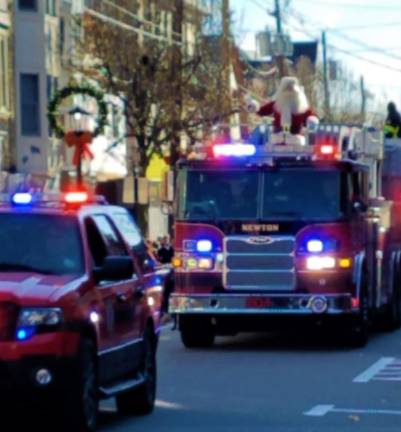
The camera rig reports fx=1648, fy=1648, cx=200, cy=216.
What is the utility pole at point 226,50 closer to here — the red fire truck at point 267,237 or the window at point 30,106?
the window at point 30,106

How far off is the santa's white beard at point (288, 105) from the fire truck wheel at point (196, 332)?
3283mm

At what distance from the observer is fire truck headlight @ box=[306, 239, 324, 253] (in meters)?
21.4

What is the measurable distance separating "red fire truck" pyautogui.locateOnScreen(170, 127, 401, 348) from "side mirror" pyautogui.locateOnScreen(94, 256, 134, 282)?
346 inches

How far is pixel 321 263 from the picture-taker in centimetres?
2147

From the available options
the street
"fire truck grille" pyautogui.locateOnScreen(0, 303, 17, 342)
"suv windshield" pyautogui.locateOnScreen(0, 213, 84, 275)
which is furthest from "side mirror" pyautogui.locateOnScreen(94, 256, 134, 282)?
the street

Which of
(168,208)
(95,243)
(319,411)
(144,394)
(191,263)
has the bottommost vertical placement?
(319,411)

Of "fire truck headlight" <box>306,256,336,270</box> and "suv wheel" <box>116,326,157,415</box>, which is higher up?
"fire truck headlight" <box>306,256,336,270</box>

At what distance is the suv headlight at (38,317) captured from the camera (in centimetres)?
1155

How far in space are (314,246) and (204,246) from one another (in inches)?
56.6

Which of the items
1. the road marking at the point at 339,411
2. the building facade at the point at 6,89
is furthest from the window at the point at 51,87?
the road marking at the point at 339,411

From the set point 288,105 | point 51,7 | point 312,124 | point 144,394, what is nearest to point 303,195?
point 312,124

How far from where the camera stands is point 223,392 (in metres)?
16.5

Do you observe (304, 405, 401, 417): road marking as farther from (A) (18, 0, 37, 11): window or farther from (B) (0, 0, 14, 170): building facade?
(A) (18, 0, 37, 11): window

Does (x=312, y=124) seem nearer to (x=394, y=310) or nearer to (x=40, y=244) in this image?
(x=394, y=310)
